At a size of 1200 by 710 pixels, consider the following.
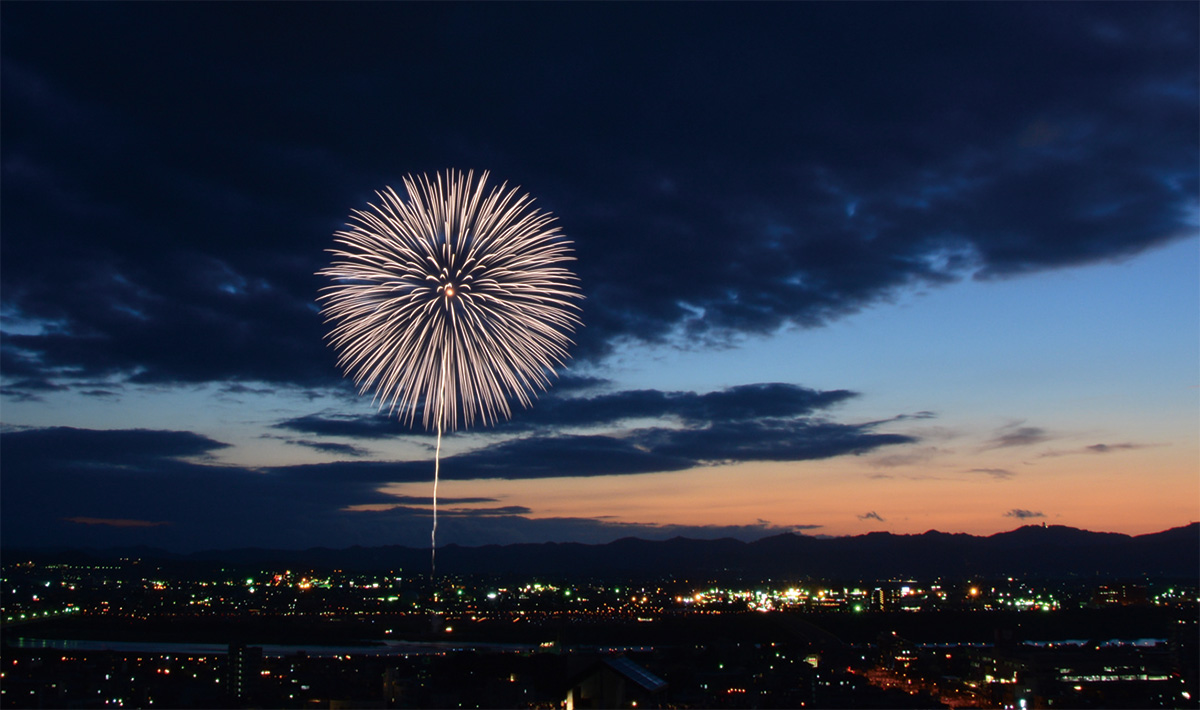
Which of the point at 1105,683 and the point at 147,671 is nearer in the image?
the point at 1105,683

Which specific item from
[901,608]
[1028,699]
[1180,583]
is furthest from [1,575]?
[1180,583]

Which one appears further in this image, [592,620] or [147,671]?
[592,620]

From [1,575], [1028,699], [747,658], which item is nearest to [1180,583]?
[747,658]

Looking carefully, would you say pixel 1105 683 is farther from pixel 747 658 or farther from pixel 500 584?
pixel 500 584

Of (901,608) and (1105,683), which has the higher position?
(1105,683)

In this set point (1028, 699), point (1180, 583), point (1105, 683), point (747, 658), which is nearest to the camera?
point (1028, 699)

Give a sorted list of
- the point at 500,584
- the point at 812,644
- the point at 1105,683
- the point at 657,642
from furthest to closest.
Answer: the point at 500,584 < the point at 657,642 < the point at 812,644 < the point at 1105,683

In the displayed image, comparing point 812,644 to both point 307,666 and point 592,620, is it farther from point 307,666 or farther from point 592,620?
point 307,666

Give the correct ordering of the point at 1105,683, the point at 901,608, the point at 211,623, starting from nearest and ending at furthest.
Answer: the point at 1105,683, the point at 211,623, the point at 901,608

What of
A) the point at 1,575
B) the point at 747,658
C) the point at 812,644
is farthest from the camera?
the point at 1,575
